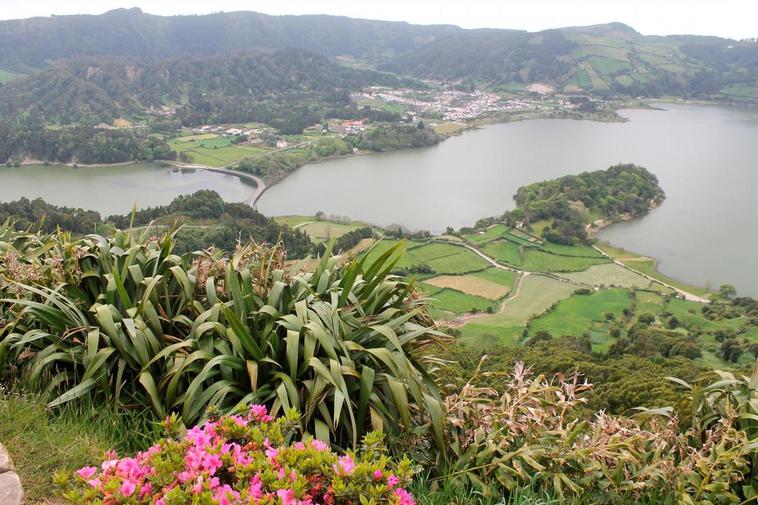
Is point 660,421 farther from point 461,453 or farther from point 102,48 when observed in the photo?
point 102,48

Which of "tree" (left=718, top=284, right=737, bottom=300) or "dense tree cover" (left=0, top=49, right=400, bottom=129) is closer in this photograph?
"tree" (left=718, top=284, right=737, bottom=300)

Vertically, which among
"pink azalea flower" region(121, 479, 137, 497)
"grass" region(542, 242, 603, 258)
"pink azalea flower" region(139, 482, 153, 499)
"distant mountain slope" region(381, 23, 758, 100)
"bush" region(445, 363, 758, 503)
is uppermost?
"distant mountain slope" region(381, 23, 758, 100)

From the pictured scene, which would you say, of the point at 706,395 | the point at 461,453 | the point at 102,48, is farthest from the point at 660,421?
the point at 102,48

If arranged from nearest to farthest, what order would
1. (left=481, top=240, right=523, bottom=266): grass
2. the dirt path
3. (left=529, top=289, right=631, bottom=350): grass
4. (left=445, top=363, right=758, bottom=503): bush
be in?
(left=445, top=363, right=758, bottom=503): bush
(left=529, top=289, right=631, bottom=350): grass
the dirt path
(left=481, top=240, right=523, bottom=266): grass

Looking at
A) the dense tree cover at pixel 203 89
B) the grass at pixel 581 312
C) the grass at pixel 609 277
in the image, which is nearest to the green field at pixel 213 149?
the dense tree cover at pixel 203 89

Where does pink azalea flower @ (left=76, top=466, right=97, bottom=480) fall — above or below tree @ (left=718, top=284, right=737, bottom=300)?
above

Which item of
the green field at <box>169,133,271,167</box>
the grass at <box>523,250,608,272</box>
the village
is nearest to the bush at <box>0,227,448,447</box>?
the grass at <box>523,250,608,272</box>

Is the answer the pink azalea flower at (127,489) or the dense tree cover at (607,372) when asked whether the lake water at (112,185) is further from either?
the pink azalea flower at (127,489)

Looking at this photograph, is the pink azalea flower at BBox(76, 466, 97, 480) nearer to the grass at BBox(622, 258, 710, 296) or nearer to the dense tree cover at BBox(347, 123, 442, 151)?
the grass at BBox(622, 258, 710, 296)
